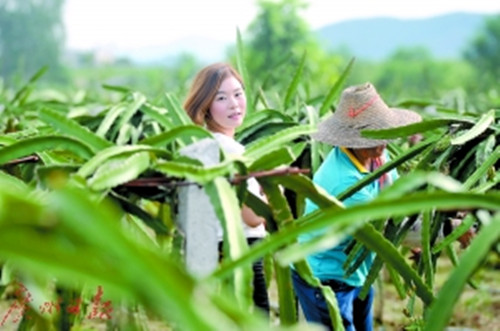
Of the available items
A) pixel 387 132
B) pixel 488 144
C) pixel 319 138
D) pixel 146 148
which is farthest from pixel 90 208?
pixel 319 138

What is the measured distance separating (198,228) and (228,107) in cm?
152

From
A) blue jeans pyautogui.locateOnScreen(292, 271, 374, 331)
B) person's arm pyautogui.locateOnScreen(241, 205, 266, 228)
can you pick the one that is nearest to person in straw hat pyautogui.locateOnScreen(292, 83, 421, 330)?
blue jeans pyautogui.locateOnScreen(292, 271, 374, 331)

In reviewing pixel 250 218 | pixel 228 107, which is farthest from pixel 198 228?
pixel 228 107

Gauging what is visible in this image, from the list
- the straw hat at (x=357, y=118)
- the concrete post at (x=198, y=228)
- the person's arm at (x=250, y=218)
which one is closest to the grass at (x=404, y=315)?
the straw hat at (x=357, y=118)

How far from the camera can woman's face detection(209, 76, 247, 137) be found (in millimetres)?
3082

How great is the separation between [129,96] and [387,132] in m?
1.69

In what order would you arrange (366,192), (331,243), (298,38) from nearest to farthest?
(331,243) < (366,192) < (298,38)

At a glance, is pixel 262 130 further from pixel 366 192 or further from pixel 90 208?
pixel 90 208

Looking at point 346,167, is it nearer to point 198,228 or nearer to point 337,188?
point 337,188

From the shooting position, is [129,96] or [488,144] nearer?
[488,144]

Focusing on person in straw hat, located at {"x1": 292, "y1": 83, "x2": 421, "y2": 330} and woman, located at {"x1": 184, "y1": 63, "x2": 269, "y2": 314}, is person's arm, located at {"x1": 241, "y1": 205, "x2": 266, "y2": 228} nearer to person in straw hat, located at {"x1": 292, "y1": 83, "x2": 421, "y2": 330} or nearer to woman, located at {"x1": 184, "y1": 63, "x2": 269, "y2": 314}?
person in straw hat, located at {"x1": 292, "y1": 83, "x2": 421, "y2": 330}

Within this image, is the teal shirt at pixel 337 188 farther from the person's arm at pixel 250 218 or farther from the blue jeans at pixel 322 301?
the person's arm at pixel 250 218

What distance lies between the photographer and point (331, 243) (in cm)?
112

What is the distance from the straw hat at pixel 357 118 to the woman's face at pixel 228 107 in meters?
0.33
